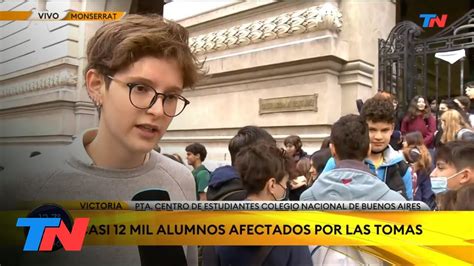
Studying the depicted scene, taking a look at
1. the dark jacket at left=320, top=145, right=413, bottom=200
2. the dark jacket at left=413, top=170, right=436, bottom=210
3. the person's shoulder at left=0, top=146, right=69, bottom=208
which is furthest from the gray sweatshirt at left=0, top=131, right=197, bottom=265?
the dark jacket at left=413, top=170, right=436, bottom=210

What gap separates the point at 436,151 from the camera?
1.59m

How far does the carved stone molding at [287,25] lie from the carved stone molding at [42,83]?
1.65 ft

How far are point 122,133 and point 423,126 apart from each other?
115 centimetres

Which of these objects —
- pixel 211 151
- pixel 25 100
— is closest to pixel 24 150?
pixel 25 100

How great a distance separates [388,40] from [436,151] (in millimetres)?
522

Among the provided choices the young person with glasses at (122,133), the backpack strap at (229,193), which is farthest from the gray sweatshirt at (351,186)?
the young person with glasses at (122,133)

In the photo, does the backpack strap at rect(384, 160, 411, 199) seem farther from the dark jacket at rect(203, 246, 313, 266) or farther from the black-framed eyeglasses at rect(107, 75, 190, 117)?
the black-framed eyeglasses at rect(107, 75, 190, 117)

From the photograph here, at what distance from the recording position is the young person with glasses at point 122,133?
1.39m

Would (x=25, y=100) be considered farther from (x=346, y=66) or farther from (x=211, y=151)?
(x=346, y=66)

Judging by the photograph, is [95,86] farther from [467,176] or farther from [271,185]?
[467,176]

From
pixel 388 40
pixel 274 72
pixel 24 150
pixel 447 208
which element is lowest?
pixel 447 208

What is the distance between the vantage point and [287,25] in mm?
1647

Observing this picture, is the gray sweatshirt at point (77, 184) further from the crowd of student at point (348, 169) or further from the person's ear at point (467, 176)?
the person's ear at point (467, 176)

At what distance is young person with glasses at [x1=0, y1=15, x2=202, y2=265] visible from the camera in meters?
1.39
